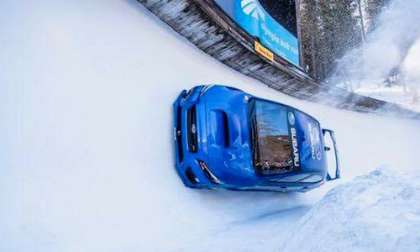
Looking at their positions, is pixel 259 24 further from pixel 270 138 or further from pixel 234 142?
pixel 234 142

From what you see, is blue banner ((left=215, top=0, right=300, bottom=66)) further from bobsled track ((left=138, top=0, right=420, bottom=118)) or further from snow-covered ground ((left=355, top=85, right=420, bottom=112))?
snow-covered ground ((left=355, top=85, right=420, bottom=112))

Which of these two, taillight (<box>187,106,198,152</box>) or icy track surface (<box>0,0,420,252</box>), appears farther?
taillight (<box>187,106,198,152</box>)

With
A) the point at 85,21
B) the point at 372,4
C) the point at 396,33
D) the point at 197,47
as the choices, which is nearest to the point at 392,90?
the point at 372,4

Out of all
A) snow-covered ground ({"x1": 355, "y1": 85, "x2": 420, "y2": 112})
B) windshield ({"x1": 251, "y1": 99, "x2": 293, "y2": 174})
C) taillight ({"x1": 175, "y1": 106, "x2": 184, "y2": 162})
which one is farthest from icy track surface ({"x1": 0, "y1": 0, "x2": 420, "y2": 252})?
snow-covered ground ({"x1": 355, "y1": 85, "x2": 420, "y2": 112})

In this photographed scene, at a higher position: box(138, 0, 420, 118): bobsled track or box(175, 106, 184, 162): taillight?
box(138, 0, 420, 118): bobsled track

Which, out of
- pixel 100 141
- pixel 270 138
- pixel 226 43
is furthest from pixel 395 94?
pixel 100 141
